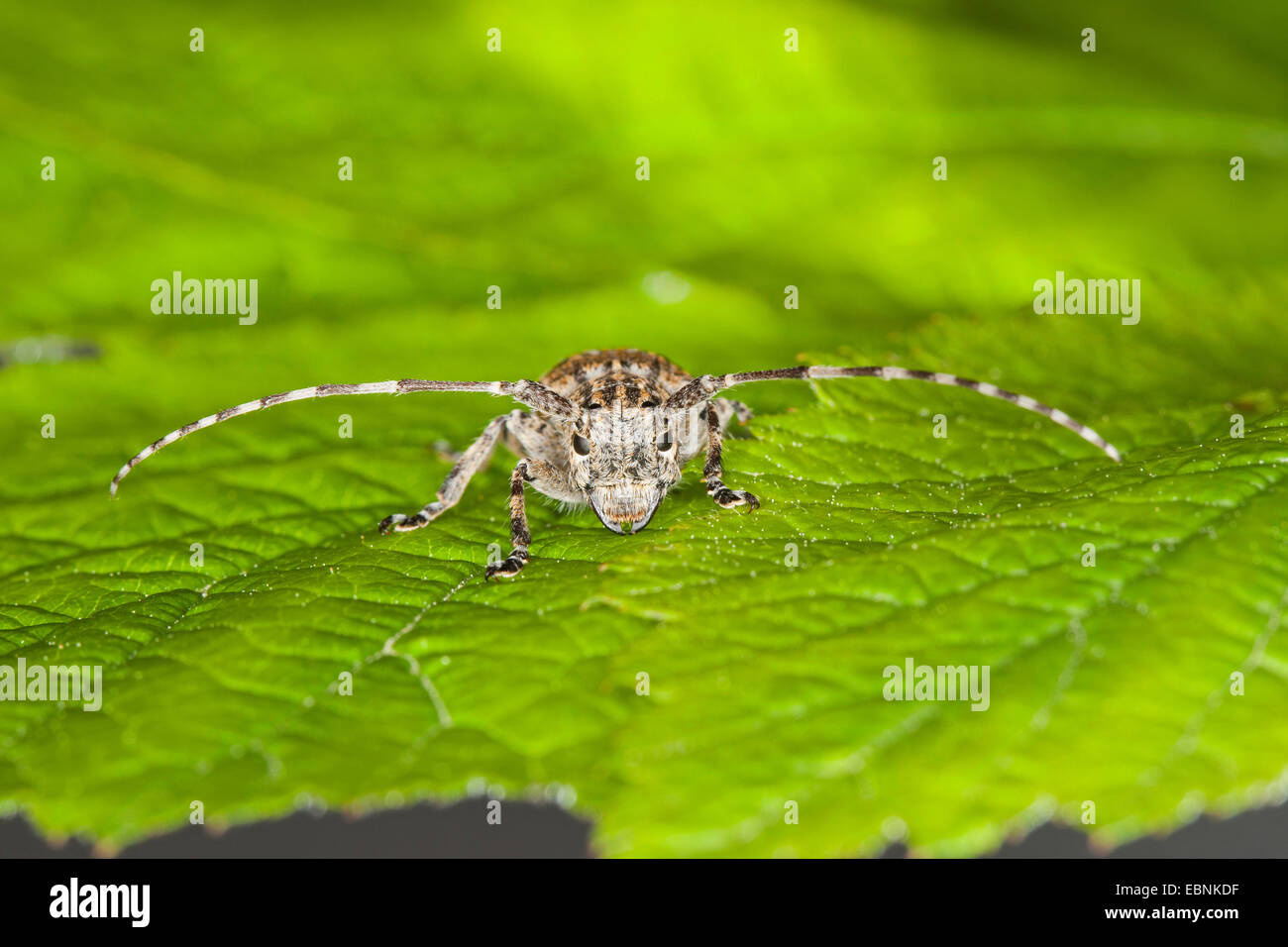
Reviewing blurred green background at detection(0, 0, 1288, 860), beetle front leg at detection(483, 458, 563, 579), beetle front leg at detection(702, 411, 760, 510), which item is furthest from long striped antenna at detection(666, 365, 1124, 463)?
beetle front leg at detection(483, 458, 563, 579)

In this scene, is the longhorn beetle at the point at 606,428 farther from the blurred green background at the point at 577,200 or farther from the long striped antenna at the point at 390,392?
the blurred green background at the point at 577,200

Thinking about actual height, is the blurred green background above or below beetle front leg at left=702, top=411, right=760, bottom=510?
above

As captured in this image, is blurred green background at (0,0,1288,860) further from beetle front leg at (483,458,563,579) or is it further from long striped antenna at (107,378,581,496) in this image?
long striped antenna at (107,378,581,496)

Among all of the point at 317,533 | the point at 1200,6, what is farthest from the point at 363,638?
the point at 1200,6

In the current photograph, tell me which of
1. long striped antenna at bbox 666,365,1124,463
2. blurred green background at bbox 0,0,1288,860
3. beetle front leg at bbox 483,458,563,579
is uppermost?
blurred green background at bbox 0,0,1288,860

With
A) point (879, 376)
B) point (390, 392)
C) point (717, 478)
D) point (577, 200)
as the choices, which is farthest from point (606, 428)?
point (577, 200)

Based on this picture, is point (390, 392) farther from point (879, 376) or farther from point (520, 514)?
point (879, 376)

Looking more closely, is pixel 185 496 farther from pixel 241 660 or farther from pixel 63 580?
pixel 241 660
